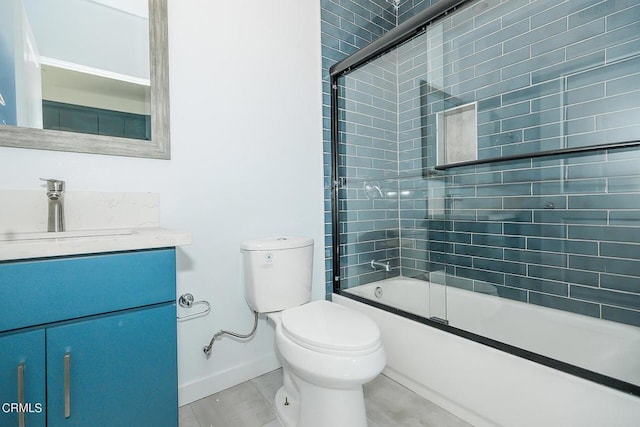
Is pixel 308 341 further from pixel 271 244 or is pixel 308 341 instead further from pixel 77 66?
pixel 77 66

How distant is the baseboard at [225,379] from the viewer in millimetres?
1441

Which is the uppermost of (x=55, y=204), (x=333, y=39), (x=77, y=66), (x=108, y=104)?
(x=333, y=39)

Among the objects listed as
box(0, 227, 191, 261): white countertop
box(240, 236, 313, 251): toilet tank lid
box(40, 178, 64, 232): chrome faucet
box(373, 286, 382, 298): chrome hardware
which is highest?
box(40, 178, 64, 232): chrome faucet

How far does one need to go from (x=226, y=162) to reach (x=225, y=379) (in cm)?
111

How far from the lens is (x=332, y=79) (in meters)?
1.99

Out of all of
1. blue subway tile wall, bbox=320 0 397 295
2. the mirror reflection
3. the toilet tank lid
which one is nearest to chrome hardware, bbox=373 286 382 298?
blue subway tile wall, bbox=320 0 397 295

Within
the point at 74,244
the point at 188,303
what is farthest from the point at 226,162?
the point at 74,244

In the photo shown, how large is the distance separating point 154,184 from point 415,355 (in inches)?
58.1

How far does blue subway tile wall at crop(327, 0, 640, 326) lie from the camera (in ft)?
4.82

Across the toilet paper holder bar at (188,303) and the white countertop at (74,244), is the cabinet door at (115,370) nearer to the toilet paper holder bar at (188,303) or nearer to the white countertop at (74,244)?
the white countertop at (74,244)

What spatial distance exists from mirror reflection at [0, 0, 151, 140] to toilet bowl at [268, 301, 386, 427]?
3.54 feet

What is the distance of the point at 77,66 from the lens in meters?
1.21

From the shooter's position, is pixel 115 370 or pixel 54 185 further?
pixel 54 185

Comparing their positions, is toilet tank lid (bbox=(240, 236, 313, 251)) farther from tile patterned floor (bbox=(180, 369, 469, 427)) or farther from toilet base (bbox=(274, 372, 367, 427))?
tile patterned floor (bbox=(180, 369, 469, 427))
